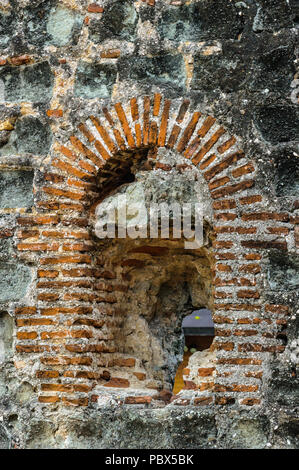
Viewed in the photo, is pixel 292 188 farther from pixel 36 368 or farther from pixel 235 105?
pixel 36 368

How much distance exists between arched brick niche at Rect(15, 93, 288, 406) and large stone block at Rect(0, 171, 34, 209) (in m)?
0.13

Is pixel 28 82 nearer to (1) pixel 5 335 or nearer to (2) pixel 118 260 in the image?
(2) pixel 118 260

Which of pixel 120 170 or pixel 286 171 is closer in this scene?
pixel 286 171

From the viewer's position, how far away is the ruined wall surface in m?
4.08

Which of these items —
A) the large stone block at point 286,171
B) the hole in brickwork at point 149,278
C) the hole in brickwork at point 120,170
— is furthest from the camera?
the hole in brickwork at point 120,170

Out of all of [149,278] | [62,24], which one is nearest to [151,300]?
[149,278]

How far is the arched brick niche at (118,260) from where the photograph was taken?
13.4 ft

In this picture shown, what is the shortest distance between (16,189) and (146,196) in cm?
89

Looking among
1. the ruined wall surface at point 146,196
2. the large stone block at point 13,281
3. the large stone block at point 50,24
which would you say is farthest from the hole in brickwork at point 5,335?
the large stone block at point 50,24

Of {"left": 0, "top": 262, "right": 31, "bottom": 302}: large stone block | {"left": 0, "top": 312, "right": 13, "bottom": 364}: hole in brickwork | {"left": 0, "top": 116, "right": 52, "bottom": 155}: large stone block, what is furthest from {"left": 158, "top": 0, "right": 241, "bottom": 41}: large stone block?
{"left": 0, "top": 312, "right": 13, "bottom": 364}: hole in brickwork

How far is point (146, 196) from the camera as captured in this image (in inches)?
174

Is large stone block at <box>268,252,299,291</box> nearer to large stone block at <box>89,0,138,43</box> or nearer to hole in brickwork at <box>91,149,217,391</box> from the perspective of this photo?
hole in brickwork at <box>91,149,217,391</box>

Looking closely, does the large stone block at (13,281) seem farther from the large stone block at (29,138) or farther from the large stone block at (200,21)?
the large stone block at (200,21)
